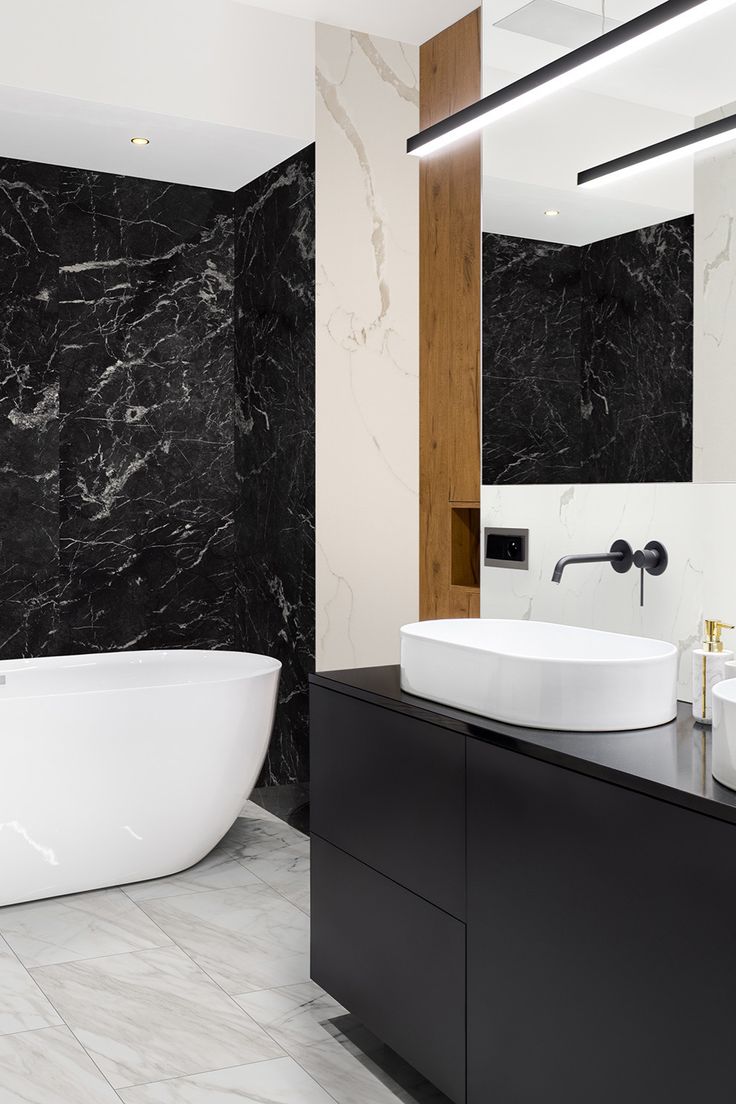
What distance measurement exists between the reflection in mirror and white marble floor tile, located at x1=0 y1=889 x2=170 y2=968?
1.67 metres

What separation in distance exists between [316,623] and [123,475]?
1.06 m

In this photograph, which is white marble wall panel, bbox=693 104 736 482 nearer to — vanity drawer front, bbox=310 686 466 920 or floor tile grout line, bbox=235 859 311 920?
vanity drawer front, bbox=310 686 466 920

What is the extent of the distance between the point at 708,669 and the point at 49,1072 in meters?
1.66

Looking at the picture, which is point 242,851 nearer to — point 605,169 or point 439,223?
point 439,223

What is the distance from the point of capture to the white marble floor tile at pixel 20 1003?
2537 mm

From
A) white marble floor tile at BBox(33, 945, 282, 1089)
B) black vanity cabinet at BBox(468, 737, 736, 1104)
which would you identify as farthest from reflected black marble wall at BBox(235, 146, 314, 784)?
black vanity cabinet at BBox(468, 737, 736, 1104)

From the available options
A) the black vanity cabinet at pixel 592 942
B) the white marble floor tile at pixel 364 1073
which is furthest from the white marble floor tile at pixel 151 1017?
the black vanity cabinet at pixel 592 942

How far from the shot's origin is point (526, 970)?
6.07ft

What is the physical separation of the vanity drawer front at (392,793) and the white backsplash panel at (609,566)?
58 cm

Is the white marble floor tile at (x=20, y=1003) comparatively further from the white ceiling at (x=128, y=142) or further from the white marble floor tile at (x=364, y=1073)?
the white ceiling at (x=128, y=142)

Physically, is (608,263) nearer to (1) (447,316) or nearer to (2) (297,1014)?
(1) (447,316)

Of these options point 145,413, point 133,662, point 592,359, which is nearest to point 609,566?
point 592,359

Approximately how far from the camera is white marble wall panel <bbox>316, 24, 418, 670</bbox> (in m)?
3.75

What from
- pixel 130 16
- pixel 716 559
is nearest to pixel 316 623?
pixel 716 559
